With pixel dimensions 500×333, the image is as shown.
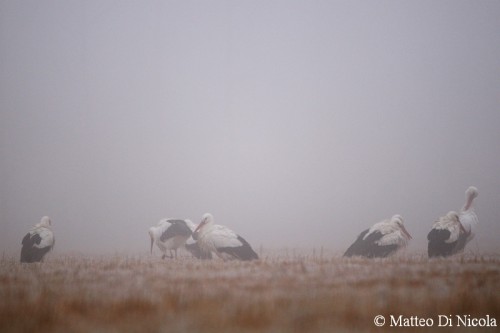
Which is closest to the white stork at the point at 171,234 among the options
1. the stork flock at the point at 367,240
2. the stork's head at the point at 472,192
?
the stork flock at the point at 367,240

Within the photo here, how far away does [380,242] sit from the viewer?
9.27 meters

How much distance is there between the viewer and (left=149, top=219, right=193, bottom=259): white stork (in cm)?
1080

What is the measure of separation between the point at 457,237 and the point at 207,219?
Answer: 525 centimetres

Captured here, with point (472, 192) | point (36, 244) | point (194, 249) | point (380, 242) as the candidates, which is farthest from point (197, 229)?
point (472, 192)

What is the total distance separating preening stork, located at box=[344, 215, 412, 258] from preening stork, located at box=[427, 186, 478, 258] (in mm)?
577

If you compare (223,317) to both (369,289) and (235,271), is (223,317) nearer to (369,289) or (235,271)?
(369,289)

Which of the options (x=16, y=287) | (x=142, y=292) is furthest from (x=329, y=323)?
(x=16, y=287)

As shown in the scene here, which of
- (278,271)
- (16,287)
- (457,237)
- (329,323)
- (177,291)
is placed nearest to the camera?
(329,323)

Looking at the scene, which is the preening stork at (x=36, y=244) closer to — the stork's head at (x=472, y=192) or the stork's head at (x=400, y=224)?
the stork's head at (x=400, y=224)

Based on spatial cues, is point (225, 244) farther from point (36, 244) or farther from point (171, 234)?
point (36, 244)

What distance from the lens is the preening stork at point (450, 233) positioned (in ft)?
29.5

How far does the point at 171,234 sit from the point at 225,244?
7.46ft

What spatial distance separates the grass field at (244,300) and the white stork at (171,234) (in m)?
5.02

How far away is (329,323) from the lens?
3.45m
